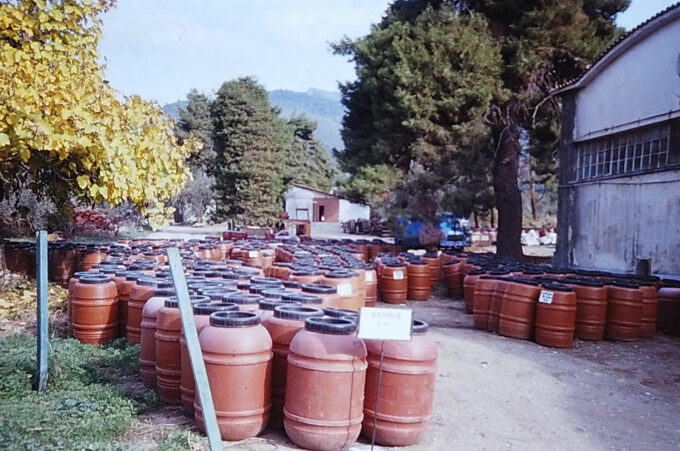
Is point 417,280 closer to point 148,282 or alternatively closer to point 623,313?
point 623,313

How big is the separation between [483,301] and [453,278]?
3.84 meters

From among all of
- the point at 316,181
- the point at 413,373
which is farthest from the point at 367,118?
the point at 316,181

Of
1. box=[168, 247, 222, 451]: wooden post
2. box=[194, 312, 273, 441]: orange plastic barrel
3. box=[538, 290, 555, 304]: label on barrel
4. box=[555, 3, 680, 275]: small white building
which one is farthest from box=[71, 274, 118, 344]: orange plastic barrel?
box=[555, 3, 680, 275]: small white building

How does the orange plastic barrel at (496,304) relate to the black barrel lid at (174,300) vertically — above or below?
below

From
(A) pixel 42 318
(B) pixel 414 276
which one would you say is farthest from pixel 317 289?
(B) pixel 414 276

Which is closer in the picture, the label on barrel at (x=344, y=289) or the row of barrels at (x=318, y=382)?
the row of barrels at (x=318, y=382)

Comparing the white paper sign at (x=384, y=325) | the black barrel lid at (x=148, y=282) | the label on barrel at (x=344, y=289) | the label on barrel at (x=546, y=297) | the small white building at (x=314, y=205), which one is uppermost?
the small white building at (x=314, y=205)

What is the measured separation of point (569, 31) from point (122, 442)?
15.8 meters

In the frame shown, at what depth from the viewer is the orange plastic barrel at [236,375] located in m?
4.20

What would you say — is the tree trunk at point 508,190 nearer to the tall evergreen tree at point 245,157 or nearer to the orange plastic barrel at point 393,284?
the orange plastic barrel at point 393,284

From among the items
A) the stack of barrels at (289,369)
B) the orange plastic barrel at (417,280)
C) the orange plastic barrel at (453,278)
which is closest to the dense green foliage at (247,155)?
the orange plastic barrel at (453,278)

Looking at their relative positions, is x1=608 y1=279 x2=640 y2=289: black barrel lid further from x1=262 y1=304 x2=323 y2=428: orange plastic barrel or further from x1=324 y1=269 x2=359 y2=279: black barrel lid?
x1=262 y1=304 x2=323 y2=428: orange plastic barrel

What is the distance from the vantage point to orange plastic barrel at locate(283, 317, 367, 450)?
13.5 ft

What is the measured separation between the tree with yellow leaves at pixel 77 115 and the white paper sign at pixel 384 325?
4353 mm
